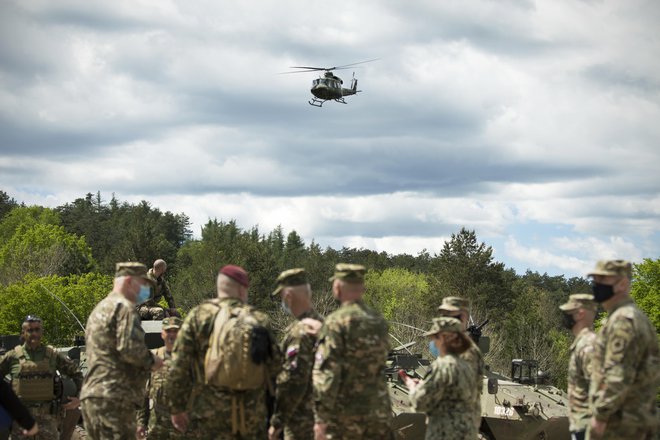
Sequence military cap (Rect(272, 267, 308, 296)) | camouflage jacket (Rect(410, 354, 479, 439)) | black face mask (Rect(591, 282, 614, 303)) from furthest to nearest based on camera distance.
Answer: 1. military cap (Rect(272, 267, 308, 296))
2. black face mask (Rect(591, 282, 614, 303))
3. camouflage jacket (Rect(410, 354, 479, 439))

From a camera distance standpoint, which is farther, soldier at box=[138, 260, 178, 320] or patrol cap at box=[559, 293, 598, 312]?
soldier at box=[138, 260, 178, 320]

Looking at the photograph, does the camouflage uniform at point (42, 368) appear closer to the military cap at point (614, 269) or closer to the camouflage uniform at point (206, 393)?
the camouflage uniform at point (206, 393)

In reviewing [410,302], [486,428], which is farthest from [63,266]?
[486,428]

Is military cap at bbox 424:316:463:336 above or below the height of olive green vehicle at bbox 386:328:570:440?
above

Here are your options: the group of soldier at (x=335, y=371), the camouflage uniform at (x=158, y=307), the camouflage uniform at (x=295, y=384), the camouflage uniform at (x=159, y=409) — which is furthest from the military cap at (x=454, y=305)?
the camouflage uniform at (x=158, y=307)

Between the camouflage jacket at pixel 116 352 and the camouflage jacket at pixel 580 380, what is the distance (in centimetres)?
446

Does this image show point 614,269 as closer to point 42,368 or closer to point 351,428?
point 351,428

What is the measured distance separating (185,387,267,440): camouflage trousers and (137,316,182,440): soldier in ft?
9.13

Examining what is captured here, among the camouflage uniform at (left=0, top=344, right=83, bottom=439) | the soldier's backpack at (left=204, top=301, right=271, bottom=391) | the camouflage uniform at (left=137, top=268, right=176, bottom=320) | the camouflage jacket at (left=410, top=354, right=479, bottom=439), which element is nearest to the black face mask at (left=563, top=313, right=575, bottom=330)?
the camouflage jacket at (left=410, top=354, right=479, bottom=439)

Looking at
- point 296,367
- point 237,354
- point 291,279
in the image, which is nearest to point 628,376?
point 296,367

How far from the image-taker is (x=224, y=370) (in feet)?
26.8

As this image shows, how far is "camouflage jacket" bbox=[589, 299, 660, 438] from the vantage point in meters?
8.26

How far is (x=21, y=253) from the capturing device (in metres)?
79.6

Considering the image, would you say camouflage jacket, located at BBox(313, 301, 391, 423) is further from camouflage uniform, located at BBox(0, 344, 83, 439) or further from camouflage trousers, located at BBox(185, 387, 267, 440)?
camouflage uniform, located at BBox(0, 344, 83, 439)
